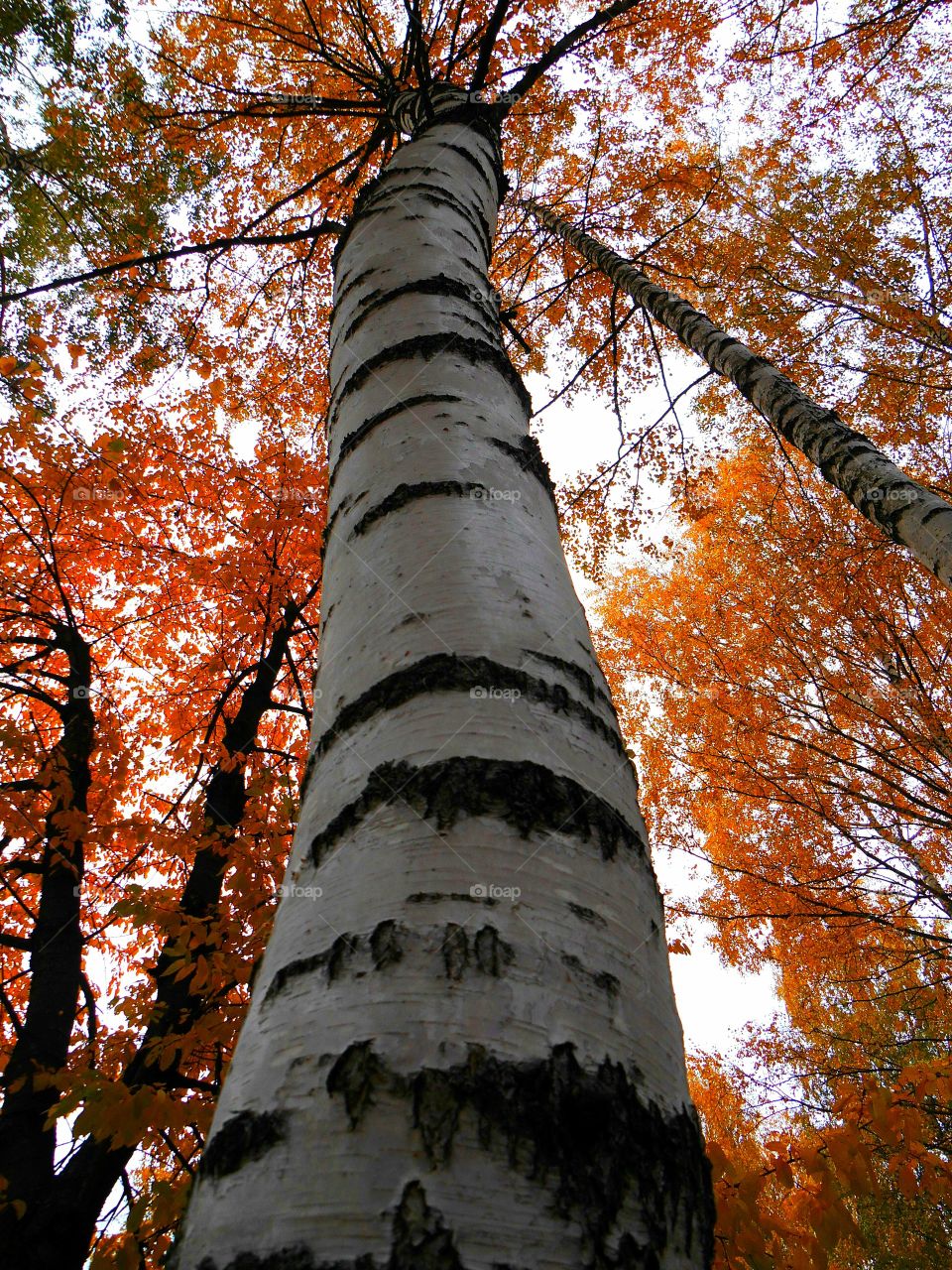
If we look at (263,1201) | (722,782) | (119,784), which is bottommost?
(263,1201)

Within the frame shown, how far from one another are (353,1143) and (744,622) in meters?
10.2

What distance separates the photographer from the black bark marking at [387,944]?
56cm

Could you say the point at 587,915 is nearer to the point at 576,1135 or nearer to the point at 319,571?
the point at 576,1135

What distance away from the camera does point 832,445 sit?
3.15 metres

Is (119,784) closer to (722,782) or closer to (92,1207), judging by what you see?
(92,1207)

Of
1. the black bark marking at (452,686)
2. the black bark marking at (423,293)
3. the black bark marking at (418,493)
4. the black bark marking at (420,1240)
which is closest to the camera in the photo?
the black bark marking at (420,1240)

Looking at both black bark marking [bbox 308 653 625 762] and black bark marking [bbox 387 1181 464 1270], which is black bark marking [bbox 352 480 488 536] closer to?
black bark marking [bbox 308 653 625 762]

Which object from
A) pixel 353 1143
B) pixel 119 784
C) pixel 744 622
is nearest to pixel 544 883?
pixel 353 1143

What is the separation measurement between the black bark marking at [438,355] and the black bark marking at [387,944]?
1163 millimetres

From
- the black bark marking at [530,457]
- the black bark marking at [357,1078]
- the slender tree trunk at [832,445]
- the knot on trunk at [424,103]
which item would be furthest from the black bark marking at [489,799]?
the knot on trunk at [424,103]

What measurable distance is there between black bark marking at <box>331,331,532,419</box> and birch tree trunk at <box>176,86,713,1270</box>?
352mm

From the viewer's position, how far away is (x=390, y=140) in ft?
16.3

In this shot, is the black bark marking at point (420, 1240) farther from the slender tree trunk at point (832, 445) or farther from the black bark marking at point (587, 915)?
the slender tree trunk at point (832, 445)

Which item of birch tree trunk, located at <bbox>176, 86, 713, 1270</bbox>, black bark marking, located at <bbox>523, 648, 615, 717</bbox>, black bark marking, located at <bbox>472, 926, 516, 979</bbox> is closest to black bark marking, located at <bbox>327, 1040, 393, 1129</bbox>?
birch tree trunk, located at <bbox>176, 86, 713, 1270</bbox>
